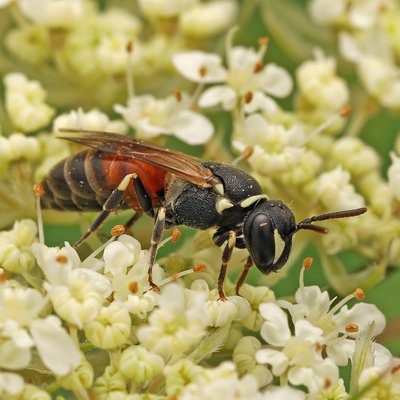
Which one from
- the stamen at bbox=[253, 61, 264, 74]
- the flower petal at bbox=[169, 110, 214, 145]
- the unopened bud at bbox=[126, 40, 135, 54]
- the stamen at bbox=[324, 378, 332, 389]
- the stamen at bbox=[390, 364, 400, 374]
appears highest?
the unopened bud at bbox=[126, 40, 135, 54]

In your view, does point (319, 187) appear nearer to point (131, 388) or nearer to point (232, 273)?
point (232, 273)

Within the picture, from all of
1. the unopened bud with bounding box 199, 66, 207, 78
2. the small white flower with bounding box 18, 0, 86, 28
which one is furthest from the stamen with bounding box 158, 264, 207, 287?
the small white flower with bounding box 18, 0, 86, 28

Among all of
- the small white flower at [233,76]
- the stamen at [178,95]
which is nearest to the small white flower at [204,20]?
the small white flower at [233,76]

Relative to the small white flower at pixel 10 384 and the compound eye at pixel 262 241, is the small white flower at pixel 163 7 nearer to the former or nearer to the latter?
the compound eye at pixel 262 241

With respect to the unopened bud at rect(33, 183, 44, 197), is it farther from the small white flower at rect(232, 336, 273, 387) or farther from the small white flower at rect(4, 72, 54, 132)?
the small white flower at rect(232, 336, 273, 387)

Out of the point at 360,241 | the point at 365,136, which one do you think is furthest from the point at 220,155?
the point at 365,136
